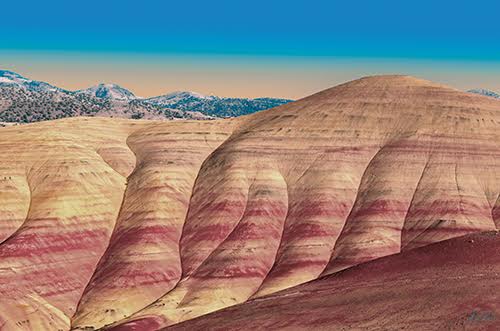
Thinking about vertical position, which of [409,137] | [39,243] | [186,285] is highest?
[409,137]

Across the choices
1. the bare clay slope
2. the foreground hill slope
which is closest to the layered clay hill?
the bare clay slope

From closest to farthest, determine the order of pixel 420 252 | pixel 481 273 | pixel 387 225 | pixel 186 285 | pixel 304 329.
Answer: pixel 304 329 → pixel 481 273 → pixel 420 252 → pixel 186 285 → pixel 387 225

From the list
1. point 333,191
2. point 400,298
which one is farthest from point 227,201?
point 400,298

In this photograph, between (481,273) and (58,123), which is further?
(58,123)

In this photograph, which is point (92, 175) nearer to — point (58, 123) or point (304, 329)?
point (58, 123)

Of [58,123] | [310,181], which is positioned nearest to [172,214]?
[310,181]

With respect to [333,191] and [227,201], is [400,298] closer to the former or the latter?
[333,191]
